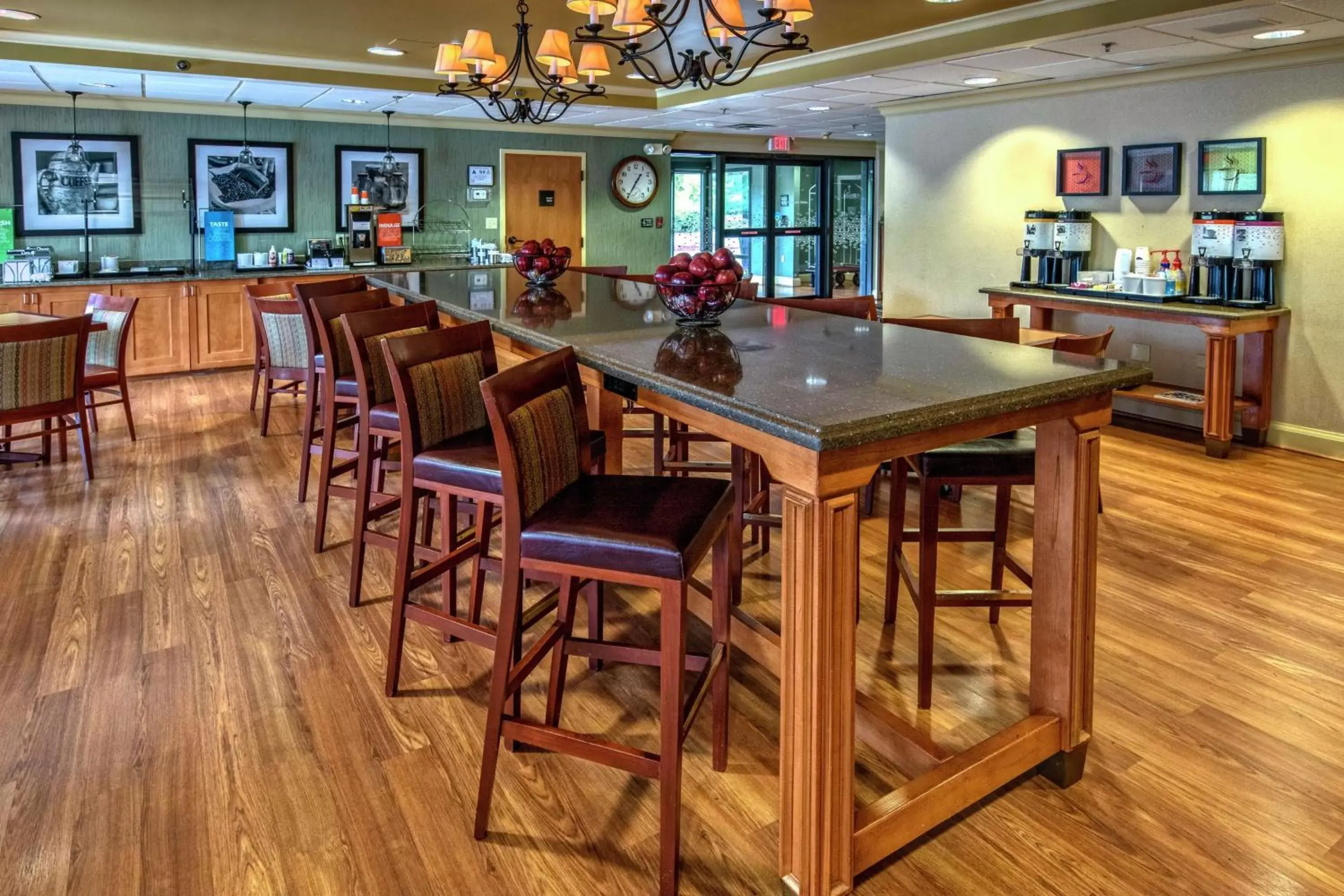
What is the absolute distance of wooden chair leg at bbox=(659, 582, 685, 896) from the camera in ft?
5.72

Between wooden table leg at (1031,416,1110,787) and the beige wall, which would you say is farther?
the beige wall

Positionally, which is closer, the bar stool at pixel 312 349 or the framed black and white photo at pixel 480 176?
the bar stool at pixel 312 349

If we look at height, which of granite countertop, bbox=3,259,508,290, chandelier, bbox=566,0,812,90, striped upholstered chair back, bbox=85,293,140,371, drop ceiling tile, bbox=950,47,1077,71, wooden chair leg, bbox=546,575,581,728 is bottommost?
wooden chair leg, bbox=546,575,581,728

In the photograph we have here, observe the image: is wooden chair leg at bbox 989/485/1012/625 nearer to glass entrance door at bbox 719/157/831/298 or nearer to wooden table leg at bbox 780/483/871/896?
wooden table leg at bbox 780/483/871/896

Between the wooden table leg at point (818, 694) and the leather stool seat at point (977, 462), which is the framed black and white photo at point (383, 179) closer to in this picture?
the leather stool seat at point (977, 462)

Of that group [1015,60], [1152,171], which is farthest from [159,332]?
[1152,171]

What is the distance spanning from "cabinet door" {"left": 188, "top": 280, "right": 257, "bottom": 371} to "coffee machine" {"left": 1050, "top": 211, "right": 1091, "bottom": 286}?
6065 mm

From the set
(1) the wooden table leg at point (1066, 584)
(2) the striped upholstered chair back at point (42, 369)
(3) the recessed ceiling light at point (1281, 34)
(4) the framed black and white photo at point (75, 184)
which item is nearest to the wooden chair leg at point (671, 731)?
(1) the wooden table leg at point (1066, 584)

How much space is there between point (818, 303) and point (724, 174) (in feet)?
25.7

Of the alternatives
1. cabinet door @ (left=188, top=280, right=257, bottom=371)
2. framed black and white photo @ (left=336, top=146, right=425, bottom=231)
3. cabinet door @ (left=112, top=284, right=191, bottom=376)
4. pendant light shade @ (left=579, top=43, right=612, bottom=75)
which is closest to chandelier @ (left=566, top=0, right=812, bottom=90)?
pendant light shade @ (left=579, top=43, right=612, bottom=75)

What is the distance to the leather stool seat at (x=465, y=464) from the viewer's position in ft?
7.65

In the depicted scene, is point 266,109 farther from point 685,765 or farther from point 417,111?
point 685,765

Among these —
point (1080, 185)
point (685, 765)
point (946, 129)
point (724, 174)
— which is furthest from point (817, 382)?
point (724, 174)

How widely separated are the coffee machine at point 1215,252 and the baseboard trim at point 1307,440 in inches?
31.8
